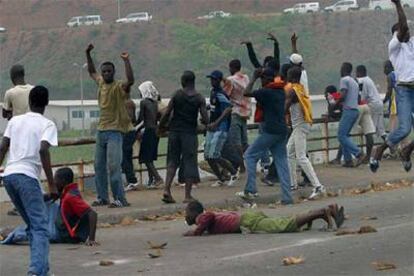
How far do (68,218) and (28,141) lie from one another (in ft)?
7.87

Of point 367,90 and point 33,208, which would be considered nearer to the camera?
point 33,208

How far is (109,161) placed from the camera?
1570 cm

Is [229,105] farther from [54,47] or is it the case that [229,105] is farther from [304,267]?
[54,47]

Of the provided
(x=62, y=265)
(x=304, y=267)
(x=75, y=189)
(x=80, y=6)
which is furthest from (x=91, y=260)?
(x=80, y=6)

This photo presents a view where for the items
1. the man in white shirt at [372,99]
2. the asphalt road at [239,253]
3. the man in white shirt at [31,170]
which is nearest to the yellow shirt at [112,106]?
the asphalt road at [239,253]

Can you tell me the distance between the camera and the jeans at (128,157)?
18.2m

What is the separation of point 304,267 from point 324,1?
96289 millimetres

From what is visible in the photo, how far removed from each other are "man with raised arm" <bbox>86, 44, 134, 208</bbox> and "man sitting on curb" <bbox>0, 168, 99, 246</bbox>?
2.75 meters

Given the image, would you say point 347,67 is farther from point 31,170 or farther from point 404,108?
point 31,170

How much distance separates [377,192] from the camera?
18.3 m

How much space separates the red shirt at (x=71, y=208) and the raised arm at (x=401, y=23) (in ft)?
12.8

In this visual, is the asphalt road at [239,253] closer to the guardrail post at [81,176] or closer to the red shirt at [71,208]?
the red shirt at [71,208]

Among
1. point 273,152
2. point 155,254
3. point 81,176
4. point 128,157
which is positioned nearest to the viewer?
point 155,254

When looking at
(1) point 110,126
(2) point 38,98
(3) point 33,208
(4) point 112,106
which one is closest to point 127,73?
(4) point 112,106
